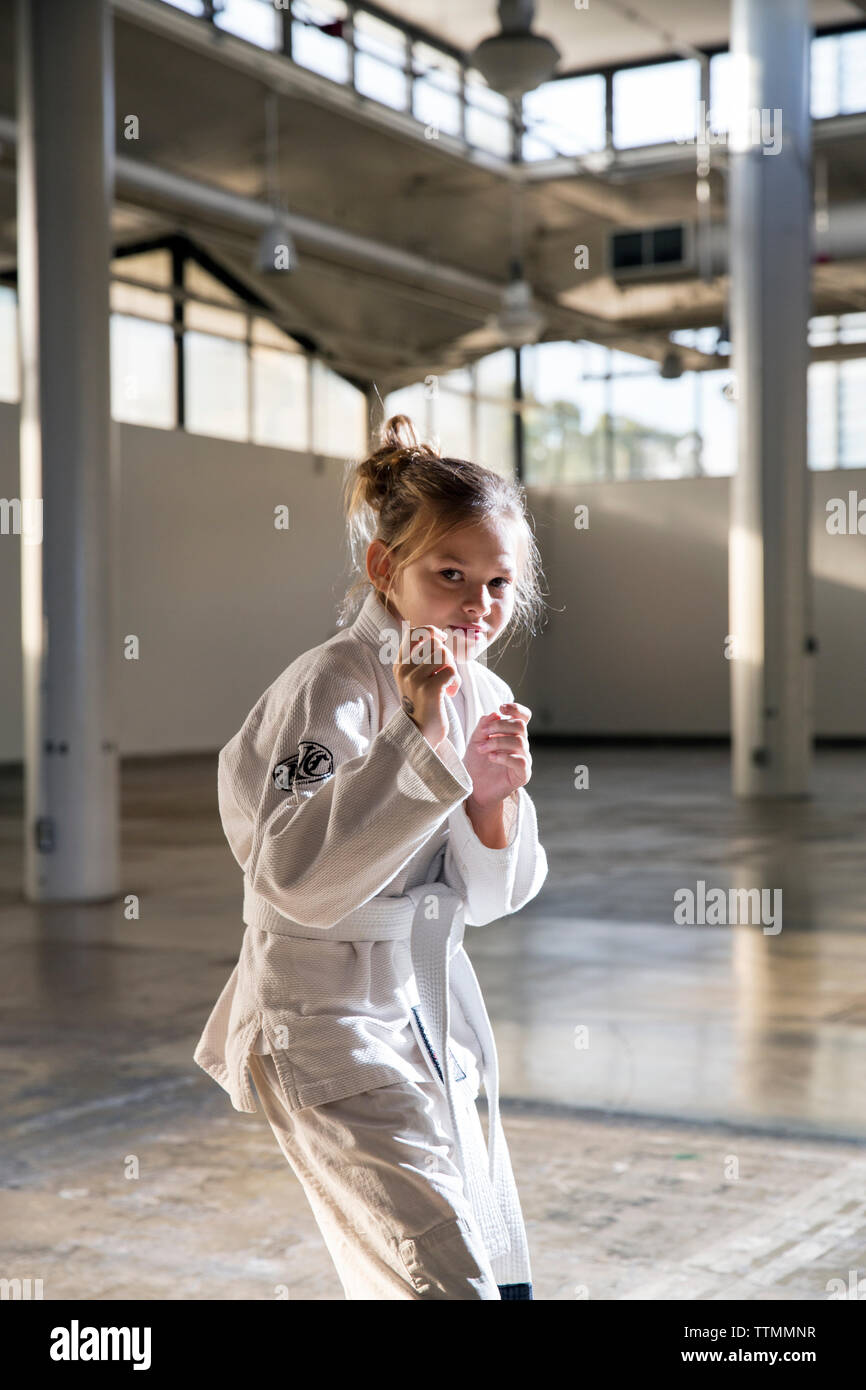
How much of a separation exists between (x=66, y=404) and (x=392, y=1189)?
7359 millimetres

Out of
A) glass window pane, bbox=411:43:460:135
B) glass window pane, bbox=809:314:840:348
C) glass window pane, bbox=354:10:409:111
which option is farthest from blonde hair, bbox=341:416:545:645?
Answer: glass window pane, bbox=809:314:840:348

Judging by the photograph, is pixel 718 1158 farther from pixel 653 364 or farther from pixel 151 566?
pixel 653 364

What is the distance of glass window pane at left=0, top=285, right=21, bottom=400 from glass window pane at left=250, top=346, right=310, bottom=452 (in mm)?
4071

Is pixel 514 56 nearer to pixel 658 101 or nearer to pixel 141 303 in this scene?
pixel 658 101

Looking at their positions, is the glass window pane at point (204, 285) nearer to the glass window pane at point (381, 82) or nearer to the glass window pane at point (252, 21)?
the glass window pane at point (381, 82)

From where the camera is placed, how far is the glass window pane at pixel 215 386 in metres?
21.1

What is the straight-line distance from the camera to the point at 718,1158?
405 cm

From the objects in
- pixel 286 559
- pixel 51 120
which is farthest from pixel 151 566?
pixel 51 120

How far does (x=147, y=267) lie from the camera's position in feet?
66.5

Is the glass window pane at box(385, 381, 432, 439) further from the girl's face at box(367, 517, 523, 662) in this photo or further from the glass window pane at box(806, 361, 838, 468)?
the girl's face at box(367, 517, 523, 662)

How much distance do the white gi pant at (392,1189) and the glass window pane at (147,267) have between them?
62.4 feet

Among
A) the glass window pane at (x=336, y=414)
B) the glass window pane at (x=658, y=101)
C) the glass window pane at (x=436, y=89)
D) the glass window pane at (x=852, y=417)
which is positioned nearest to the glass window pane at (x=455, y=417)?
the glass window pane at (x=336, y=414)

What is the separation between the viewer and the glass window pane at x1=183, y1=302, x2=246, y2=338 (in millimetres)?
20797

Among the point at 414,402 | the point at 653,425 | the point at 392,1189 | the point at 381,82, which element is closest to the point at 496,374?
the point at 414,402
